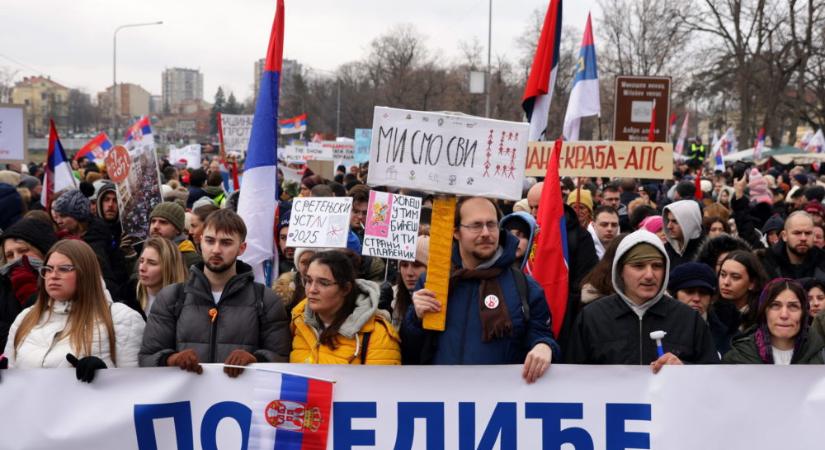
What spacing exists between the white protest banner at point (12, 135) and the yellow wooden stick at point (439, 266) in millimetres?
8661

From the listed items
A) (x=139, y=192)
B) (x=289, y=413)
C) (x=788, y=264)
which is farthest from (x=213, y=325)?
(x=788, y=264)

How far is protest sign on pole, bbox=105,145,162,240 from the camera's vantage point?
7633mm

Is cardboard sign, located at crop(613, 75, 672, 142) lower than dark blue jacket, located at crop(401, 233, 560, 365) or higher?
higher

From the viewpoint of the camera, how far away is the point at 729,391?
425cm

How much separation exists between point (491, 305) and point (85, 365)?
178 cm

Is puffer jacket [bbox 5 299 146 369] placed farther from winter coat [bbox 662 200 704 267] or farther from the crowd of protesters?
winter coat [bbox 662 200 704 267]

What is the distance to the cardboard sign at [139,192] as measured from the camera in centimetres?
761

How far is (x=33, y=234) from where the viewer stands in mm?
5543

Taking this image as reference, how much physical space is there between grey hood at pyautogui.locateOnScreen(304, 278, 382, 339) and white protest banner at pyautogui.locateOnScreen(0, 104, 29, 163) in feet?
27.0

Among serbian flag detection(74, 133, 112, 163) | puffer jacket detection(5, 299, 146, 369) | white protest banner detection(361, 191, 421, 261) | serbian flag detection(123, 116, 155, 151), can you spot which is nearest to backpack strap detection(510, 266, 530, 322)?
white protest banner detection(361, 191, 421, 261)

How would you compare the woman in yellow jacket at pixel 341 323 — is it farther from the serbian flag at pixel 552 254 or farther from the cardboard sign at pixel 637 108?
the cardboard sign at pixel 637 108

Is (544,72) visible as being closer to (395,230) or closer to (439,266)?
(395,230)

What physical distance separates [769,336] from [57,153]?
25.3 ft

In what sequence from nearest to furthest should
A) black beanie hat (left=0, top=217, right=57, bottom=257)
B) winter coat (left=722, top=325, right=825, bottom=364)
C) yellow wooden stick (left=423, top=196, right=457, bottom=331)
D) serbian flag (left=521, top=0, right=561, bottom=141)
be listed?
yellow wooden stick (left=423, top=196, right=457, bottom=331) → winter coat (left=722, top=325, right=825, bottom=364) → black beanie hat (left=0, top=217, right=57, bottom=257) → serbian flag (left=521, top=0, right=561, bottom=141)
